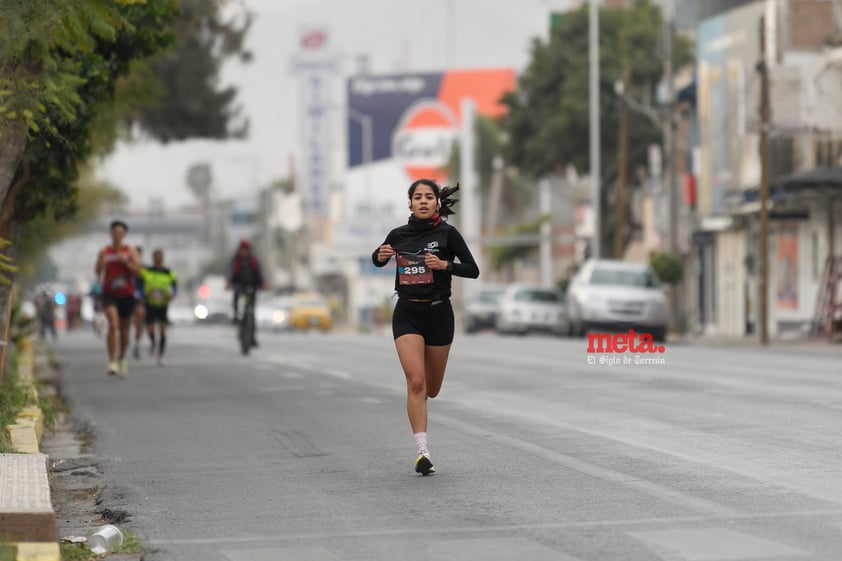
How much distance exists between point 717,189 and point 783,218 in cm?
726

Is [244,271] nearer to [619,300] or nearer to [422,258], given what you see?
[619,300]

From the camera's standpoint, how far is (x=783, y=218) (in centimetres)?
4806

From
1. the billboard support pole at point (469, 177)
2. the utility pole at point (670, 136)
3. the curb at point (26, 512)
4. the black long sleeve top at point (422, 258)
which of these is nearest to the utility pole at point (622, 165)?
the utility pole at point (670, 136)

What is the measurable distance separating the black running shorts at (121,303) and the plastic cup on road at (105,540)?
1563 centimetres

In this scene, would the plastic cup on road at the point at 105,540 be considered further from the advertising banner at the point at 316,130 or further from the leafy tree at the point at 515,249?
the advertising banner at the point at 316,130

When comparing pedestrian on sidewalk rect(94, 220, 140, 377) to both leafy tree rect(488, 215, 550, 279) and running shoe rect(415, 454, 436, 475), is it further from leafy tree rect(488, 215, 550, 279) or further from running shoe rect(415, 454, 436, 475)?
leafy tree rect(488, 215, 550, 279)

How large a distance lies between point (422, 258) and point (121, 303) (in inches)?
522

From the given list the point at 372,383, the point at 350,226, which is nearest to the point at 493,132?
the point at 350,226

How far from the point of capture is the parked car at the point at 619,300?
4325cm

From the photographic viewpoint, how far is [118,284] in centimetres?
2491

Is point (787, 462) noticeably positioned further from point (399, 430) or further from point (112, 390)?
point (112, 390)

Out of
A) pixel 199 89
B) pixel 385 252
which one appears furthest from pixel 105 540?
pixel 199 89

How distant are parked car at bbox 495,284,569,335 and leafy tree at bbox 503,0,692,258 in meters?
13.9

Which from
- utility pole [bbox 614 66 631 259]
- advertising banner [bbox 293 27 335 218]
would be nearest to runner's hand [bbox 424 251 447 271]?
utility pole [bbox 614 66 631 259]
